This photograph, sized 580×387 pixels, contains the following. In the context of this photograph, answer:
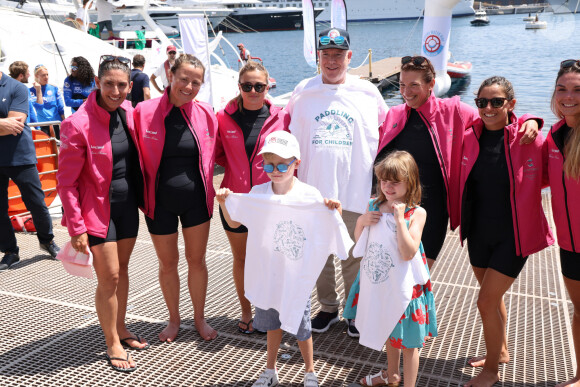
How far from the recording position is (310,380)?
340 cm

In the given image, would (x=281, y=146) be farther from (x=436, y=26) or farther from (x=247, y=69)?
(x=436, y=26)

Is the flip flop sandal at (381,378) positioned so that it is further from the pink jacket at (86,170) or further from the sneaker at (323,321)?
the pink jacket at (86,170)

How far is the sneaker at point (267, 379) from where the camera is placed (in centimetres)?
344

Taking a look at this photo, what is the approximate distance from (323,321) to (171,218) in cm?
144

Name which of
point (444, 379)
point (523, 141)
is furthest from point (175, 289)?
point (523, 141)

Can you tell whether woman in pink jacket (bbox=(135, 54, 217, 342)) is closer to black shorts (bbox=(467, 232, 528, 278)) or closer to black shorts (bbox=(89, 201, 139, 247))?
black shorts (bbox=(89, 201, 139, 247))

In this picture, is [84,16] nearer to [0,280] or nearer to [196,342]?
[0,280]

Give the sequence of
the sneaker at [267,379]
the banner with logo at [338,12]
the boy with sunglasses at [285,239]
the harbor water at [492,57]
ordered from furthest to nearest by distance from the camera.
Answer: the harbor water at [492,57], the banner with logo at [338,12], the sneaker at [267,379], the boy with sunglasses at [285,239]

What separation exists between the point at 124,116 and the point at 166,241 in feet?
3.04

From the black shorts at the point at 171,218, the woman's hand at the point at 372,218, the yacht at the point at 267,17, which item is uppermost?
the yacht at the point at 267,17

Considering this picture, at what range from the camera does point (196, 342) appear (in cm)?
414

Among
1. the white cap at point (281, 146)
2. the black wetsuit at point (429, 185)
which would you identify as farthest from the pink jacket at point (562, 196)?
the white cap at point (281, 146)

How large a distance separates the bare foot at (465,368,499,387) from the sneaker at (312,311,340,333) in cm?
122

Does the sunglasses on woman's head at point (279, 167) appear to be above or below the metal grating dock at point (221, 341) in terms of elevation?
above
